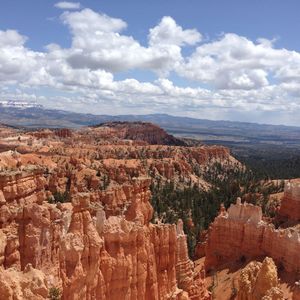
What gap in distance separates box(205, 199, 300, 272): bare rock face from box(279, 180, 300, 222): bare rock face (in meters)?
12.8

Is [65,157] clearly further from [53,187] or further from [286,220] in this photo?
[286,220]

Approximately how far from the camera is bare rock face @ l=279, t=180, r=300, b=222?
59.1m

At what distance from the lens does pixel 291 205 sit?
6016cm

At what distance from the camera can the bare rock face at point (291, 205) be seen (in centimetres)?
5912

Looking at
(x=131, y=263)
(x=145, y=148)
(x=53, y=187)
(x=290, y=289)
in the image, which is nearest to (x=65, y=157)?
(x=53, y=187)

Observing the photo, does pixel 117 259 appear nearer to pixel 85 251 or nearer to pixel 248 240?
pixel 85 251

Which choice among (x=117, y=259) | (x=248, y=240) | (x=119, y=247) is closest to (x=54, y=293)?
(x=117, y=259)

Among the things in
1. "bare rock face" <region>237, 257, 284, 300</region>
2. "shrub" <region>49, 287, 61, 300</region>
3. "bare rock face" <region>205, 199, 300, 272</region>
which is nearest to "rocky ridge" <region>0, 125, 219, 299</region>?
"shrub" <region>49, 287, 61, 300</region>

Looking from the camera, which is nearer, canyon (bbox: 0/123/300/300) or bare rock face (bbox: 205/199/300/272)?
canyon (bbox: 0/123/300/300)

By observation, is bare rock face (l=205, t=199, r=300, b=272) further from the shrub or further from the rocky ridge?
the shrub

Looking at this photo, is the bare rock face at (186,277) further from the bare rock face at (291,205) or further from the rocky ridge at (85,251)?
the bare rock face at (291,205)

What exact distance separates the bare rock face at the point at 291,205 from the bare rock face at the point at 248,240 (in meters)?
12.8

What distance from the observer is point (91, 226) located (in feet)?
77.1

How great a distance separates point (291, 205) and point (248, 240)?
52.3ft
